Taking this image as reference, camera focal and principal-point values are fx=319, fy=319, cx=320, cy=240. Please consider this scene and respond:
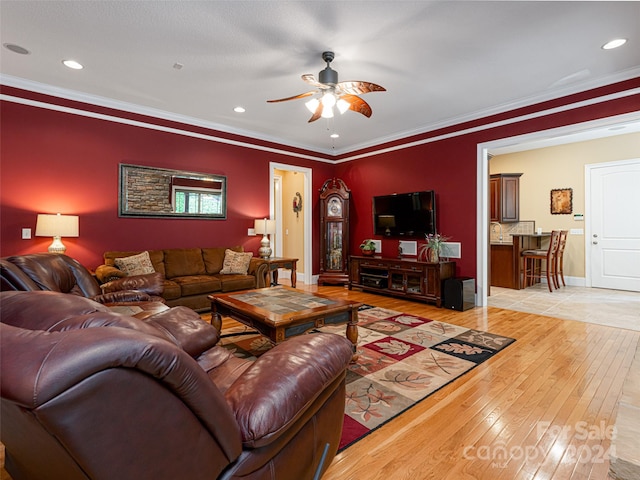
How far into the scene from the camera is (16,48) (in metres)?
3.02

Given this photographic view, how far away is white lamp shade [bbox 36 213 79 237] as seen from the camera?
3.52 metres

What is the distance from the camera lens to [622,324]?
3789 mm

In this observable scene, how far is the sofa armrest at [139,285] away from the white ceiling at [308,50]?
2207mm

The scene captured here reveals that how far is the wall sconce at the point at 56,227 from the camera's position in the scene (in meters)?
3.52

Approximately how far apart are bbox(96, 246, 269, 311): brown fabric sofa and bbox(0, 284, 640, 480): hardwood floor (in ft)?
8.24

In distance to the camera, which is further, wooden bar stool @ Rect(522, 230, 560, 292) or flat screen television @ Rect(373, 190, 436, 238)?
wooden bar stool @ Rect(522, 230, 560, 292)

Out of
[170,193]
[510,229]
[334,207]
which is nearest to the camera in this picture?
[170,193]

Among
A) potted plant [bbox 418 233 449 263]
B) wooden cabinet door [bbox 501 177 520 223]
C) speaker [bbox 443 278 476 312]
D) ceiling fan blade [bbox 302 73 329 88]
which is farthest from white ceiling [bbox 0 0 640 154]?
wooden cabinet door [bbox 501 177 520 223]

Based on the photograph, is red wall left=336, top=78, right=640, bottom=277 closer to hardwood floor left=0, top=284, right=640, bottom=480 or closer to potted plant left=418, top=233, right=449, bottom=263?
potted plant left=418, top=233, right=449, bottom=263

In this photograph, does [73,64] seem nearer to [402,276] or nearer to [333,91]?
[333,91]

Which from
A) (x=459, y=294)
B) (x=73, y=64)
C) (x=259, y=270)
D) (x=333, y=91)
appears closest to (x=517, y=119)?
(x=459, y=294)

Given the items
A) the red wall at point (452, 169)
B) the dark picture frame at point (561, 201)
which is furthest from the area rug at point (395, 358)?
the dark picture frame at point (561, 201)

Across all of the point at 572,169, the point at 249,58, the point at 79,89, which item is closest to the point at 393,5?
the point at 249,58

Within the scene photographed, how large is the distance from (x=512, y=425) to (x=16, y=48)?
5.09 meters
